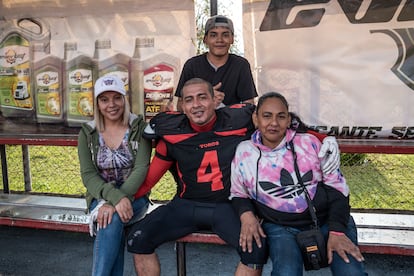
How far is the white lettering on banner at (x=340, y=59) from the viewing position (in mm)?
3412

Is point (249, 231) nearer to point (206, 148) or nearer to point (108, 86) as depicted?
point (206, 148)

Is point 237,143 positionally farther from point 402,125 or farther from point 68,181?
point 68,181

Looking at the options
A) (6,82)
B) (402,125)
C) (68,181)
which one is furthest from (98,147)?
(68,181)

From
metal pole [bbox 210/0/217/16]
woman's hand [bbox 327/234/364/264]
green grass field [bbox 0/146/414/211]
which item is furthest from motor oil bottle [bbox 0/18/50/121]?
woman's hand [bbox 327/234/364/264]

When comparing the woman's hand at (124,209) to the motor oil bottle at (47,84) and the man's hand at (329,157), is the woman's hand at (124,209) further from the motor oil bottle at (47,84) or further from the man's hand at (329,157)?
the motor oil bottle at (47,84)

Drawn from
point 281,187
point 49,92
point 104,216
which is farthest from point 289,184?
point 49,92

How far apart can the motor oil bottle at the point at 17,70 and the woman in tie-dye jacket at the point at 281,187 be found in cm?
274

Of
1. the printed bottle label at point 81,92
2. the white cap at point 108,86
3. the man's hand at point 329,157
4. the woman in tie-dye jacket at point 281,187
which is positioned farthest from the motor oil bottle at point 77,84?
the man's hand at point 329,157

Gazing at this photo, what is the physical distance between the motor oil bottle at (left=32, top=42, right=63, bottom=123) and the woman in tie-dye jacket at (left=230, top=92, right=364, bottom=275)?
8.05 feet

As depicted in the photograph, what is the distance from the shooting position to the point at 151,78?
12.9 feet

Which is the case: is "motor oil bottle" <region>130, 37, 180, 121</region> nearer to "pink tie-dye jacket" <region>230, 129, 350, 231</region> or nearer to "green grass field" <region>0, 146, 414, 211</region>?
"green grass field" <region>0, 146, 414, 211</region>

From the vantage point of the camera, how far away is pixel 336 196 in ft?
7.49

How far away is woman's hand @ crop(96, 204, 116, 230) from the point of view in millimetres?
2500

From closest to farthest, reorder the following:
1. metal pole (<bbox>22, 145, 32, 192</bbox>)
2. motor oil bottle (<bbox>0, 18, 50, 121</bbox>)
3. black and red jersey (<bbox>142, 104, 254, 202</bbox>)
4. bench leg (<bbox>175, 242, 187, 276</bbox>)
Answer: black and red jersey (<bbox>142, 104, 254, 202</bbox>)
bench leg (<bbox>175, 242, 187, 276</bbox>)
motor oil bottle (<bbox>0, 18, 50, 121</bbox>)
metal pole (<bbox>22, 145, 32, 192</bbox>)
